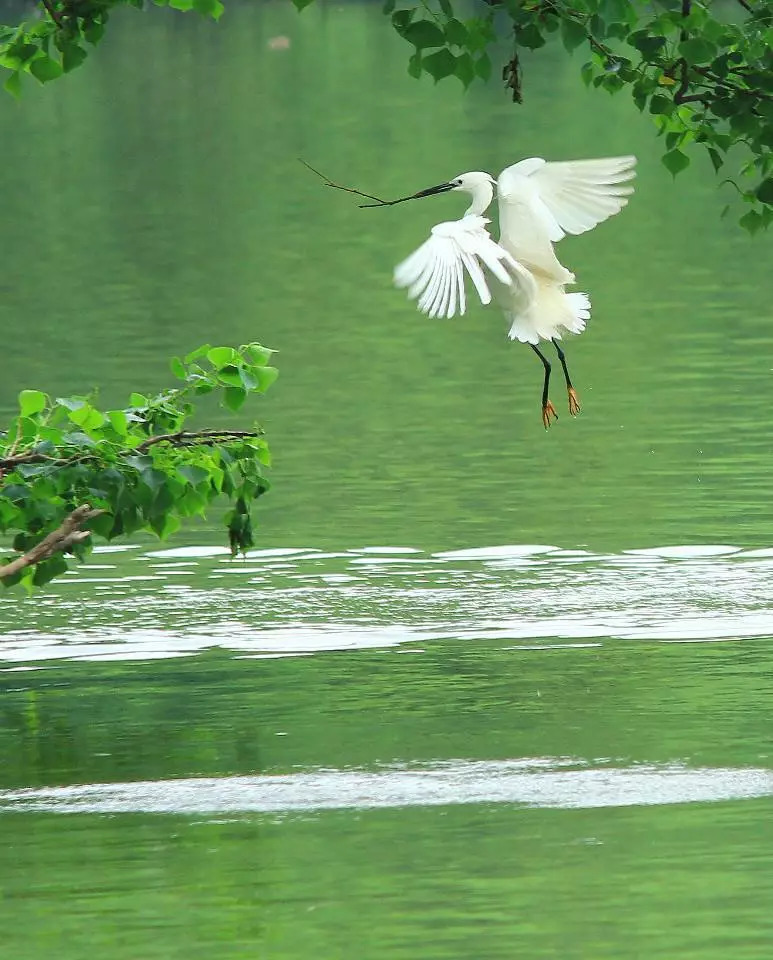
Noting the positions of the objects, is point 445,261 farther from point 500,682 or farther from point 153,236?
point 153,236

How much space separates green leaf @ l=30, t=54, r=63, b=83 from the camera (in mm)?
11188

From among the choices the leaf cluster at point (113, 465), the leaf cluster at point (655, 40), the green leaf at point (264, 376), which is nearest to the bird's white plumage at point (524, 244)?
the leaf cluster at point (655, 40)

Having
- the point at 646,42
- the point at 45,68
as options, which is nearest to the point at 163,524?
the point at 45,68

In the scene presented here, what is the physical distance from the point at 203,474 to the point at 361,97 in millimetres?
53529

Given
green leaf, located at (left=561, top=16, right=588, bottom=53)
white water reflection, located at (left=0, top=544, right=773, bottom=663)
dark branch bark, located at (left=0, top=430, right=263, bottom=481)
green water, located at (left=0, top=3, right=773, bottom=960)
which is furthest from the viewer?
white water reflection, located at (left=0, top=544, right=773, bottom=663)

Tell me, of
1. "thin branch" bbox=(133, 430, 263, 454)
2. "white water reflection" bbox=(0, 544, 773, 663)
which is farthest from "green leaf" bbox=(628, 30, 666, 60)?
"white water reflection" bbox=(0, 544, 773, 663)

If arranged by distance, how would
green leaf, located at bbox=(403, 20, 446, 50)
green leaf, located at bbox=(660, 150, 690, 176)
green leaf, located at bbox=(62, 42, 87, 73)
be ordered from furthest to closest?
1. green leaf, located at bbox=(660, 150, 690, 176)
2. green leaf, located at bbox=(62, 42, 87, 73)
3. green leaf, located at bbox=(403, 20, 446, 50)

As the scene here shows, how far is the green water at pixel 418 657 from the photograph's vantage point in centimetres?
888

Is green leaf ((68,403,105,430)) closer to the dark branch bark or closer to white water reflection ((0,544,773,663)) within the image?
the dark branch bark

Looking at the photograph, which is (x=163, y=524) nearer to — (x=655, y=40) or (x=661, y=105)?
(x=661, y=105)

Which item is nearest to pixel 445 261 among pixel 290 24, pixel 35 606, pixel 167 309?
pixel 35 606

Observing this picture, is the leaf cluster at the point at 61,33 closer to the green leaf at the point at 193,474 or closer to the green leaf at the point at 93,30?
the green leaf at the point at 93,30

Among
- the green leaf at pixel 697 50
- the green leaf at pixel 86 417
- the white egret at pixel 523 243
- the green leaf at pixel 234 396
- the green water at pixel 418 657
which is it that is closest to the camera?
the green water at pixel 418 657

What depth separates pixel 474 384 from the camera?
22875 mm
